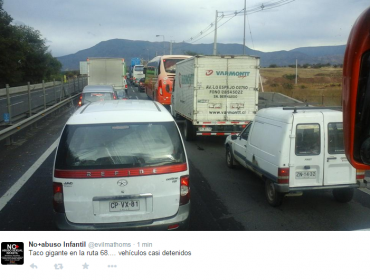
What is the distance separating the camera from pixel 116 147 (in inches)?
167

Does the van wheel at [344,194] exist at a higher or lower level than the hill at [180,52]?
lower

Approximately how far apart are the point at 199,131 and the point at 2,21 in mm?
35975

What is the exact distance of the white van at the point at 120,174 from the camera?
4070mm

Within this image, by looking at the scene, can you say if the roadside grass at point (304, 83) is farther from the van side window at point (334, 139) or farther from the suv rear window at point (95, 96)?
the van side window at point (334, 139)

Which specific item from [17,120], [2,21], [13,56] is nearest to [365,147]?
[17,120]

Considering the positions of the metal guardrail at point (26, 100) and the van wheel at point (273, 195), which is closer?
the van wheel at point (273, 195)

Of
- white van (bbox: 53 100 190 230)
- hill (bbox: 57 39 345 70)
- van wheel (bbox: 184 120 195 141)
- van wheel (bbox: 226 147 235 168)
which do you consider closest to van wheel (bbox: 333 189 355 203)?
hill (bbox: 57 39 345 70)

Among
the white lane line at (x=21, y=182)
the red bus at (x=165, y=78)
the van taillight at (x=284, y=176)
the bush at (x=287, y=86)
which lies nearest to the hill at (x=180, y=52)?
the van taillight at (x=284, y=176)

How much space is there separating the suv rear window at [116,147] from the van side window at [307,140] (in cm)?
248

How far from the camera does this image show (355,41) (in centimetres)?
184

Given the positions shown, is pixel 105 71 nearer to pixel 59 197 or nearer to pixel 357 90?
pixel 59 197
